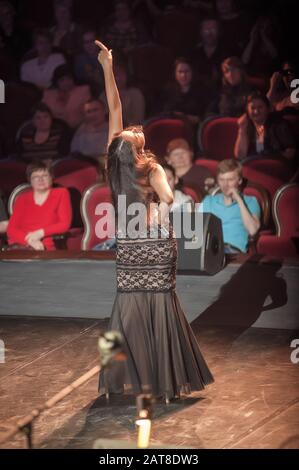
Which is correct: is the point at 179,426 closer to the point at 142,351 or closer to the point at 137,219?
the point at 142,351

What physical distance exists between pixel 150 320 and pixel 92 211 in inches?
110

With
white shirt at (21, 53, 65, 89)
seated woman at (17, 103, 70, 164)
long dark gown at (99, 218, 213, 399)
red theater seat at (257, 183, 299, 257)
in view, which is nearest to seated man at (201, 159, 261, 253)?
red theater seat at (257, 183, 299, 257)

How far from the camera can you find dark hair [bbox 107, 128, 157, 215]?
3670 millimetres

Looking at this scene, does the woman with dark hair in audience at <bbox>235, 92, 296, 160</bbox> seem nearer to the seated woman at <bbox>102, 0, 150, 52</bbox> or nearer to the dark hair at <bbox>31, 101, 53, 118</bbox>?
the seated woman at <bbox>102, 0, 150, 52</bbox>

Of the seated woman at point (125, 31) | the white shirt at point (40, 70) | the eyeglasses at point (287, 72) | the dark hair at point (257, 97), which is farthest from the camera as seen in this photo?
the white shirt at point (40, 70)

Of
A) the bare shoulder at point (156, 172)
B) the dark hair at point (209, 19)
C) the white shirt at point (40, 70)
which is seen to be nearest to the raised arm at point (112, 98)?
the bare shoulder at point (156, 172)

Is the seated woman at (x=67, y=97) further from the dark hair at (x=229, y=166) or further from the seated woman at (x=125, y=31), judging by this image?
the dark hair at (x=229, y=166)

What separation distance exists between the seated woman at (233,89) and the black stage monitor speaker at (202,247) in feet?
5.54

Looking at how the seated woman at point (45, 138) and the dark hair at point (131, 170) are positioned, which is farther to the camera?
the seated woman at point (45, 138)

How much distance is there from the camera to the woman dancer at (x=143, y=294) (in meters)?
3.68

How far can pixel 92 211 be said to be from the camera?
256 inches

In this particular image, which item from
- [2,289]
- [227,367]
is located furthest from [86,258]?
[227,367]

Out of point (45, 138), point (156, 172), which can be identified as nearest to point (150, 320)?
point (156, 172)

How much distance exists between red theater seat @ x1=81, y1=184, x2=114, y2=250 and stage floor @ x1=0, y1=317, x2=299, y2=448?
4.89 feet
